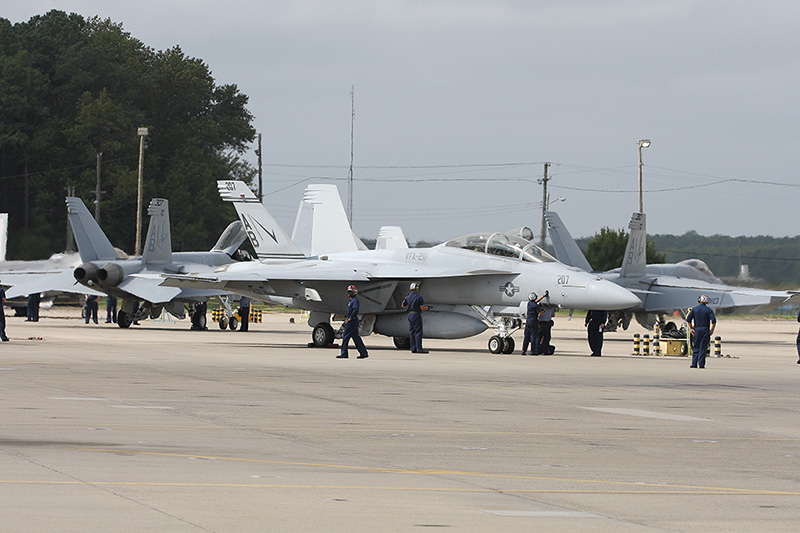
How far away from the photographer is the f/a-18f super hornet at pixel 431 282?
25375 millimetres

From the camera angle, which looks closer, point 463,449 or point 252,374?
point 463,449

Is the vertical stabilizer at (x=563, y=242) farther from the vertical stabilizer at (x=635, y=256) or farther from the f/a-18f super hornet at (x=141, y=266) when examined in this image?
the f/a-18f super hornet at (x=141, y=266)

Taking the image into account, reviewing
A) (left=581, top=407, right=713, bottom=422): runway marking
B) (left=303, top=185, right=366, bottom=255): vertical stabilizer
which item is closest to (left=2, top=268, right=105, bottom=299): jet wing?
(left=303, top=185, right=366, bottom=255): vertical stabilizer

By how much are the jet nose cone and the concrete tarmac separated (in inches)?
186

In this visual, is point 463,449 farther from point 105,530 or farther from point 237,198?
point 237,198

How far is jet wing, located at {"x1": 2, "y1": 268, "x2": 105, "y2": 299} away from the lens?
1542 inches

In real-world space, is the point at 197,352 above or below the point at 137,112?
below

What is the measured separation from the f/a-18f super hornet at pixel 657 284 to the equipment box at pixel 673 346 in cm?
437

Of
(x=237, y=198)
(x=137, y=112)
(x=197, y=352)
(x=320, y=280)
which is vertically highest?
(x=137, y=112)

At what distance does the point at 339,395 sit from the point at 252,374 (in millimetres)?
4061

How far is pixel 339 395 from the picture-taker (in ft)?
48.8

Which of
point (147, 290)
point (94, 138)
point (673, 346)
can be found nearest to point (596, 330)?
point (673, 346)

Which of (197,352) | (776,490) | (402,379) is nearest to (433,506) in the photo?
(776,490)

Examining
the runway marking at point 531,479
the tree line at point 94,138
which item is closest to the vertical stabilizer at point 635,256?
the runway marking at point 531,479
